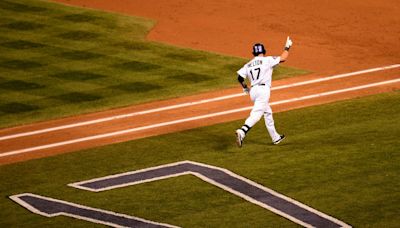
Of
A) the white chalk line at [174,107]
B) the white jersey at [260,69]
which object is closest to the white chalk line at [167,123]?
the white chalk line at [174,107]

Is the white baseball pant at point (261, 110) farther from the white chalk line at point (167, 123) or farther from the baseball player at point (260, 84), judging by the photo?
the white chalk line at point (167, 123)

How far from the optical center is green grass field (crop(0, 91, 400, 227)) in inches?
674

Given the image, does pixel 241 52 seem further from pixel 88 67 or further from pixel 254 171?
pixel 254 171

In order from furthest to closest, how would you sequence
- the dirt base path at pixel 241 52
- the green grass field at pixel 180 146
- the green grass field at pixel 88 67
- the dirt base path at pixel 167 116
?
1. the green grass field at pixel 88 67
2. the dirt base path at pixel 241 52
3. the dirt base path at pixel 167 116
4. the green grass field at pixel 180 146

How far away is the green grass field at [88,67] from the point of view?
2564cm

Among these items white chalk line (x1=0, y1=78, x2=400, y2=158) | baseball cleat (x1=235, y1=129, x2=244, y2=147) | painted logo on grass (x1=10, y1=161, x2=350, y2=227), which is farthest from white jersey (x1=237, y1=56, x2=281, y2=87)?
white chalk line (x1=0, y1=78, x2=400, y2=158)

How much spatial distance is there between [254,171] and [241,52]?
434 inches

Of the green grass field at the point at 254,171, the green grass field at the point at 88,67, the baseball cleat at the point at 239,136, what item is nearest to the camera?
the green grass field at the point at 254,171

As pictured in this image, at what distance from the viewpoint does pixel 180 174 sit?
19.4 meters

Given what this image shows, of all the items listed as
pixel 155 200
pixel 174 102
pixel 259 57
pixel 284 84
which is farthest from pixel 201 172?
pixel 284 84

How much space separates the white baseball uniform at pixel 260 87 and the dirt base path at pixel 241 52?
2.64 metres

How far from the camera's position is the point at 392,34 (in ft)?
102

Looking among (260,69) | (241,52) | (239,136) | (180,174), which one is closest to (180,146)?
(239,136)

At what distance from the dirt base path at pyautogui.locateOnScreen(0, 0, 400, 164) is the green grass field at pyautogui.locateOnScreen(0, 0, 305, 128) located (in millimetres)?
768
